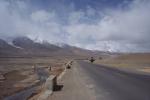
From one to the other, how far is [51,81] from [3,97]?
14.9m

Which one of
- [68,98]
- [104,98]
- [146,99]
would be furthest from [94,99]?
[146,99]

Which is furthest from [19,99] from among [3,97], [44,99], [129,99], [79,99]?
[129,99]

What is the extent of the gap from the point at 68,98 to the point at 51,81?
532 centimetres

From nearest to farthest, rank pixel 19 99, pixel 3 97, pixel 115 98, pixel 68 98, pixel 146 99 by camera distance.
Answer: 1. pixel 146 99
2. pixel 115 98
3. pixel 68 98
4. pixel 19 99
5. pixel 3 97

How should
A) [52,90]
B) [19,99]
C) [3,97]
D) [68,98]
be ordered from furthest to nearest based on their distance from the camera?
1. [3,97]
2. [19,99]
3. [52,90]
4. [68,98]

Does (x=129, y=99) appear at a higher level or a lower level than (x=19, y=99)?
higher

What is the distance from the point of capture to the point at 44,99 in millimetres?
18078

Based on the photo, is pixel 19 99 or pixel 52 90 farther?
pixel 19 99

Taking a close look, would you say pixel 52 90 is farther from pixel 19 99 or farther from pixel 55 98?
pixel 19 99

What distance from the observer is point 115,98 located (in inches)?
627

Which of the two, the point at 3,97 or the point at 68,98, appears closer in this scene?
the point at 68,98

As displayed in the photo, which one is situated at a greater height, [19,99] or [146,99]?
[146,99]

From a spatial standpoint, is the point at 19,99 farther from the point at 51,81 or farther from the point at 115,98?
the point at 115,98

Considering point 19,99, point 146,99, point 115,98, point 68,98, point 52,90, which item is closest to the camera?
point 146,99
